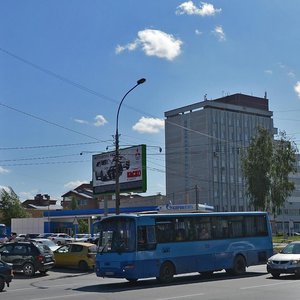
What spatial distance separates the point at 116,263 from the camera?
66.1ft

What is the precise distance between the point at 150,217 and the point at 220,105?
4757 inches

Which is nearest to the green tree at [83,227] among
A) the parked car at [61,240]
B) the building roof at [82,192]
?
the building roof at [82,192]

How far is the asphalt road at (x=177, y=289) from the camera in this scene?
16.1 metres

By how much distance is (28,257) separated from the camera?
2638 cm

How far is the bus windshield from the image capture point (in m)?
20.4

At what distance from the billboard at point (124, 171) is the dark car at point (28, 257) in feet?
54.3

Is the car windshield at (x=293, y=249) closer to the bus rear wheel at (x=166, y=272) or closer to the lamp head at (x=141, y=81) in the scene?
the bus rear wheel at (x=166, y=272)

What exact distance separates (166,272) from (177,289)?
8.97ft

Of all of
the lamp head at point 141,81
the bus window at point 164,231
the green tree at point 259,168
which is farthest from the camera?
the green tree at point 259,168

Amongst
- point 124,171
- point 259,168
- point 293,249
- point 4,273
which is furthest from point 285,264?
point 259,168

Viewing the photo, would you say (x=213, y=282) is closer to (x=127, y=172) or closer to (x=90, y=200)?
(x=127, y=172)

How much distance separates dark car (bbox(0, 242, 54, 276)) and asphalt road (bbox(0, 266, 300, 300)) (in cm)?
184

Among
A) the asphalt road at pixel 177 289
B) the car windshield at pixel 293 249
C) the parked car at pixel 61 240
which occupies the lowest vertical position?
Answer: the asphalt road at pixel 177 289

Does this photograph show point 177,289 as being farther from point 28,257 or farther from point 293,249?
point 28,257
